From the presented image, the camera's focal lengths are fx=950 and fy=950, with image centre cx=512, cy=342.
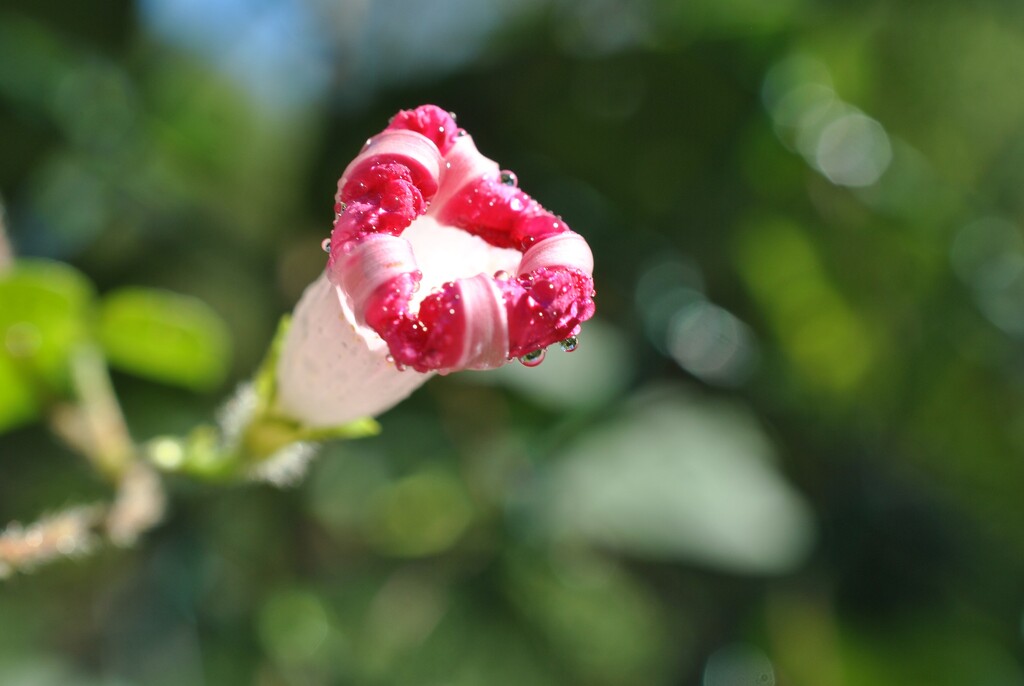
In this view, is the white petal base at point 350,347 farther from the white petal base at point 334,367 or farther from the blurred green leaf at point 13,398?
the blurred green leaf at point 13,398

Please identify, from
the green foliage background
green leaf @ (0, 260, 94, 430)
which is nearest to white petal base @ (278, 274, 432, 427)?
green leaf @ (0, 260, 94, 430)

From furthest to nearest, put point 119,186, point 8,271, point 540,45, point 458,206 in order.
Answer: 1. point 540,45
2. point 119,186
3. point 8,271
4. point 458,206

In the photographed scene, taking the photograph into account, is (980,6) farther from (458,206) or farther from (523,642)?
(458,206)

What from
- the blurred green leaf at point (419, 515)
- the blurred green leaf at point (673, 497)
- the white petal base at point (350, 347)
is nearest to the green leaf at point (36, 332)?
the white petal base at point (350, 347)

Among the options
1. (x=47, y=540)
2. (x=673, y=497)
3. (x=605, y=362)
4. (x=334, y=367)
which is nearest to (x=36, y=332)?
(x=47, y=540)

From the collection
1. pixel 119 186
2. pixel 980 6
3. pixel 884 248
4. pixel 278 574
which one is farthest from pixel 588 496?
pixel 980 6

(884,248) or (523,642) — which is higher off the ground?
(884,248)
